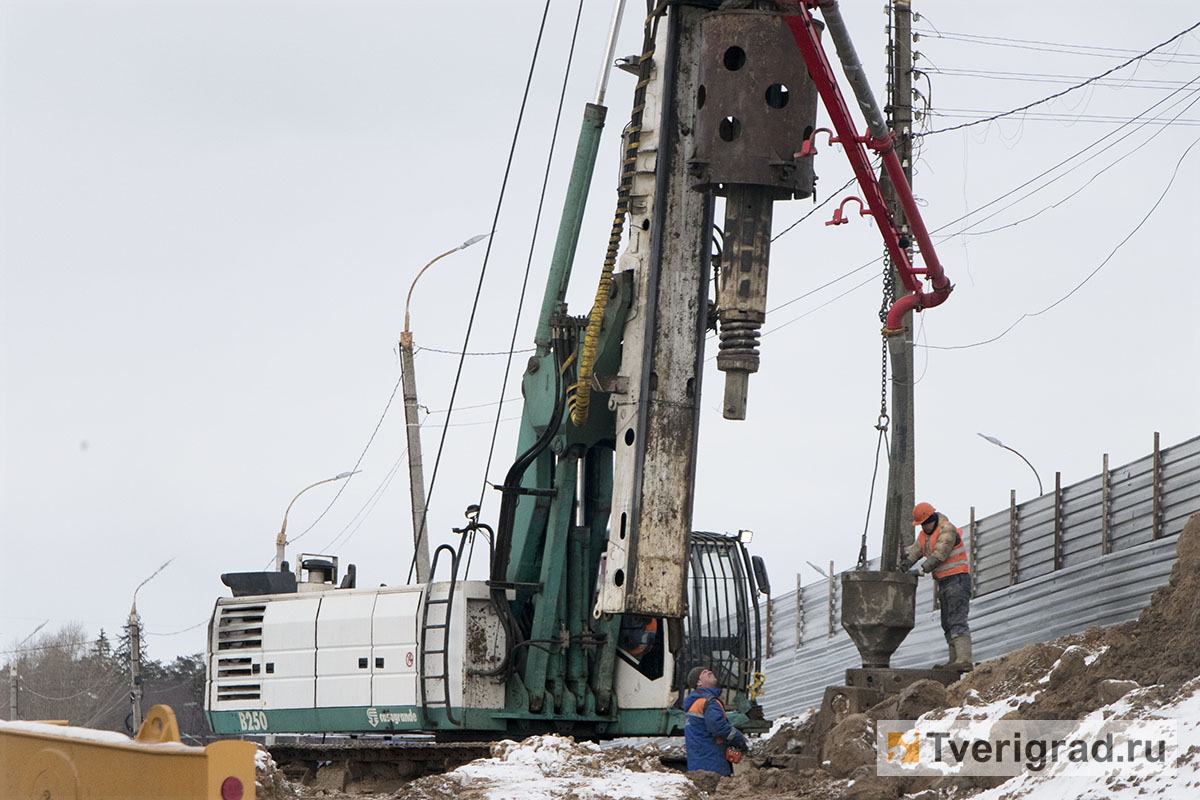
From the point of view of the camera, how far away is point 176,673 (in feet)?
226

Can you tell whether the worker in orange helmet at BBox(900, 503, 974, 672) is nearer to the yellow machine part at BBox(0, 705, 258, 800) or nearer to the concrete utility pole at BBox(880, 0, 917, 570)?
the concrete utility pole at BBox(880, 0, 917, 570)

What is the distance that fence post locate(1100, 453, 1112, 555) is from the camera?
708 inches

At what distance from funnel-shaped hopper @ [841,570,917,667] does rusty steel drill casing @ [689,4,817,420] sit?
242 cm

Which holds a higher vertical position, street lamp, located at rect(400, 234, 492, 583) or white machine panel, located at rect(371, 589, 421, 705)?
street lamp, located at rect(400, 234, 492, 583)

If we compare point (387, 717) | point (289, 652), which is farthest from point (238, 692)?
point (387, 717)

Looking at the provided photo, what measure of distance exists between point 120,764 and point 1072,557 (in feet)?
46.8

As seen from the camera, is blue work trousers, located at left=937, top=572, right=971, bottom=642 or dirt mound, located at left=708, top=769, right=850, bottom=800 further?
blue work trousers, located at left=937, top=572, right=971, bottom=642

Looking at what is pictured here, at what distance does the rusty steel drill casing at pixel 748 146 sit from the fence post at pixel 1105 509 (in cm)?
690

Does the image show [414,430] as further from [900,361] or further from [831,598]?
[900,361]

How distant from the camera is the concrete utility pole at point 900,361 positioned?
52.7 ft

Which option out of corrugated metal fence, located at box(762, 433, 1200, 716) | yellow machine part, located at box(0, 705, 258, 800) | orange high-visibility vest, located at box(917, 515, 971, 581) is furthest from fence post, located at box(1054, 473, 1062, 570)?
yellow machine part, located at box(0, 705, 258, 800)

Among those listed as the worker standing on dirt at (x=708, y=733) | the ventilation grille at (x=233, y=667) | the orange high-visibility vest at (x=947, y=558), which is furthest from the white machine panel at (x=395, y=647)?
the orange high-visibility vest at (x=947, y=558)

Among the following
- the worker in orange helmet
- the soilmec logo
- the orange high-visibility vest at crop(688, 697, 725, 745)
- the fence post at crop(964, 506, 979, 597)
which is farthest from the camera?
the fence post at crop(964, 506, 979, 597)

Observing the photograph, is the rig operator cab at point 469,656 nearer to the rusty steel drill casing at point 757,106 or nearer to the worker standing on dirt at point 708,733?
the worker standing on dirt at point 708,733
